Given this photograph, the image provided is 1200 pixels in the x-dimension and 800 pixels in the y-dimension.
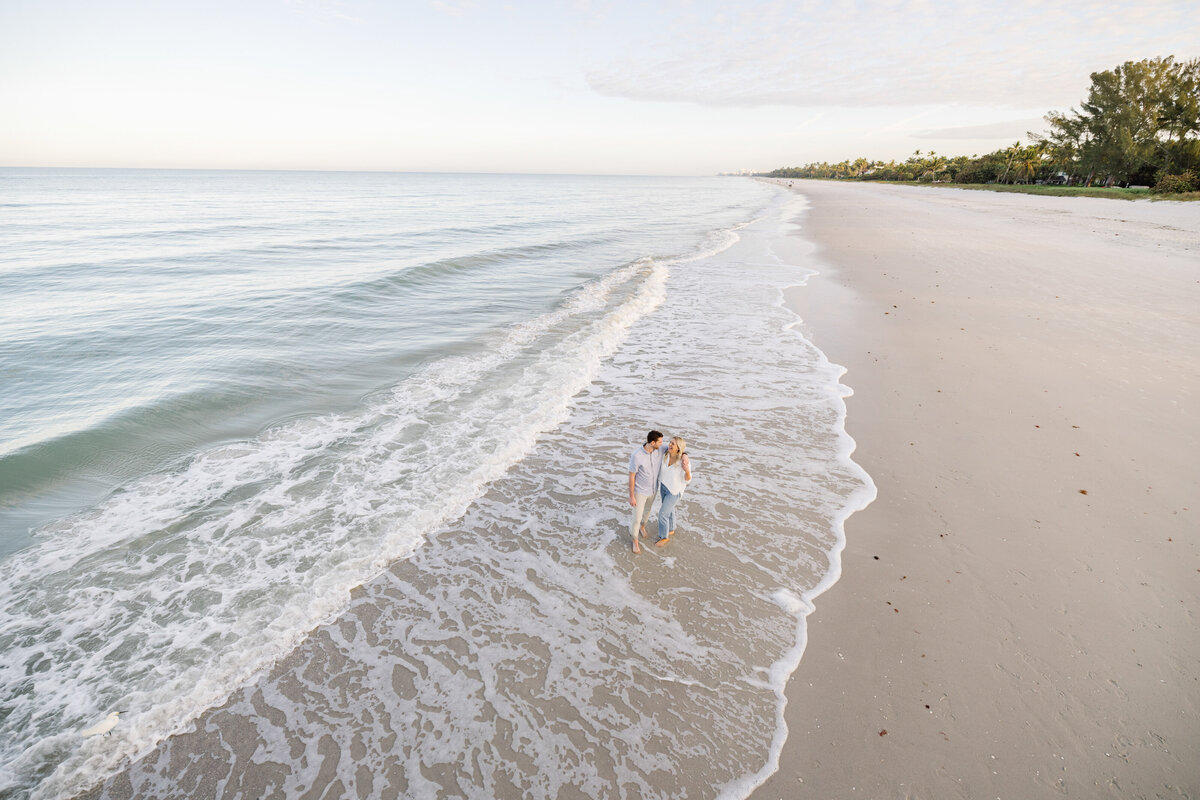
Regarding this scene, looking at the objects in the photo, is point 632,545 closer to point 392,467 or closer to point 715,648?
point 715,648

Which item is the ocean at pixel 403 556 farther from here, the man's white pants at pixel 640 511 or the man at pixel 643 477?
the man at pixel 643 477

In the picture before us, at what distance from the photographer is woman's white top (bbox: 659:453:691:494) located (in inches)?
236

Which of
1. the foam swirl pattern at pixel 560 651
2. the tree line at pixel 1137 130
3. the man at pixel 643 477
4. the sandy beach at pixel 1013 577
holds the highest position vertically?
the tree line at pixel 1137 130

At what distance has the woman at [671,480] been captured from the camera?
19.2ft

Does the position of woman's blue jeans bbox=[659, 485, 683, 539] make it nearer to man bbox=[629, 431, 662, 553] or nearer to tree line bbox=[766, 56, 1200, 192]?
man bbox=[629, 431, 662, 553]

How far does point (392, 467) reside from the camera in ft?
26.7

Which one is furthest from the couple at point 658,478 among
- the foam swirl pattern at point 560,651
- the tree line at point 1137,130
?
the tree line at point 1137,130

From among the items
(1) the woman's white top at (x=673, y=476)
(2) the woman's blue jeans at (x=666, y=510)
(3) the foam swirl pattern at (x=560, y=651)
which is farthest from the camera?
(2) the woman's blue jeans at (x=666, y=510)

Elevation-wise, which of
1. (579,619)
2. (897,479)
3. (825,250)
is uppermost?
(825,250)

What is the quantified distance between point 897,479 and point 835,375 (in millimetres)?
4056

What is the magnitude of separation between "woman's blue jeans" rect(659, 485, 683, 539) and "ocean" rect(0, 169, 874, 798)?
261mm

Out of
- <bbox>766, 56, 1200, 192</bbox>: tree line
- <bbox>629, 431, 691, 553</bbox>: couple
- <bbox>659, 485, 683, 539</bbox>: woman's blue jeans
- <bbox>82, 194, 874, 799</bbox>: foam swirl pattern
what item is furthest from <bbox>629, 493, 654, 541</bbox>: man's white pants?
<bbox>766, 56, 1200, 192</bbox>: tree line

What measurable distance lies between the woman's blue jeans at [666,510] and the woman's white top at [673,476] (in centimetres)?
6

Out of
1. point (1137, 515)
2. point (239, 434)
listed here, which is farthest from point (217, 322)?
point (1137, 515)
